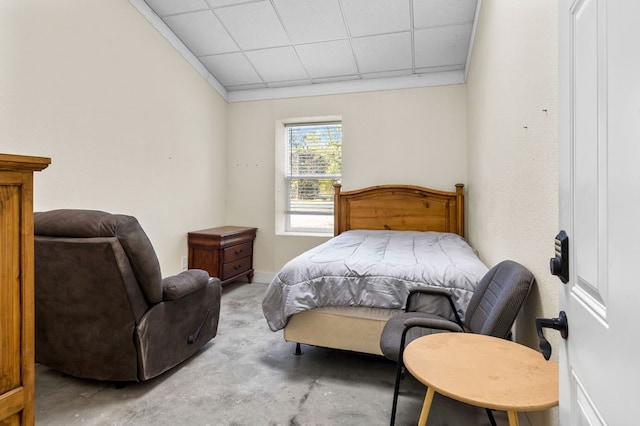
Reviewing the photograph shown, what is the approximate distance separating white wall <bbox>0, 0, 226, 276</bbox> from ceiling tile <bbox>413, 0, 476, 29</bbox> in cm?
250

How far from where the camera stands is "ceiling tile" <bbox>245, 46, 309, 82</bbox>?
11.5 ft

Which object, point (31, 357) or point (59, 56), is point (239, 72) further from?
point (31, 357)

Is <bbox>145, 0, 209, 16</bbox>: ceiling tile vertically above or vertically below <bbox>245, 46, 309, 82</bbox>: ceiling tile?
above

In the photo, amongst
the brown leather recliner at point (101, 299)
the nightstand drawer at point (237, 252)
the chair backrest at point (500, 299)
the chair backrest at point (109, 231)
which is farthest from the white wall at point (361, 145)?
the chair backrest at point (109, 231)

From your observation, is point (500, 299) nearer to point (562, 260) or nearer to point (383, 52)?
point (562, 260)

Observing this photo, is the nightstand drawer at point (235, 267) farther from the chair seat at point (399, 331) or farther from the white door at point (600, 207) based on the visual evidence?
the white door at point (600, 207)

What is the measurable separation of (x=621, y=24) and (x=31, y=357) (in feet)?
4.29

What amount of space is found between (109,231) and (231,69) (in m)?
2.94

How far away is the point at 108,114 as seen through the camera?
106 inches

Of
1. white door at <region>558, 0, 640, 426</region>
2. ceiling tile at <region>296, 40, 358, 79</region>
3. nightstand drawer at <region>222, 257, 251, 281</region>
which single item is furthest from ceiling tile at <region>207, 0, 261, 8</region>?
white door at <region>558, 0, 640, 426</region>

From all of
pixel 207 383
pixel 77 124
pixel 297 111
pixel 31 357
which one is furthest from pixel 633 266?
pixel 297 111

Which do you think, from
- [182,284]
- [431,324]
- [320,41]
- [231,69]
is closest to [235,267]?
[182,284]

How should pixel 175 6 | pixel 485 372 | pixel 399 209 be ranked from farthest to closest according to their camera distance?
pixel 399 209 → pixel 175 6 → pixel 485 372

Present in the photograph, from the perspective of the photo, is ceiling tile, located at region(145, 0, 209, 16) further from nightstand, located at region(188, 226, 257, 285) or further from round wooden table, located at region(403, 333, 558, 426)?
round wooden table, located at region(403, 333, 558, 426)
